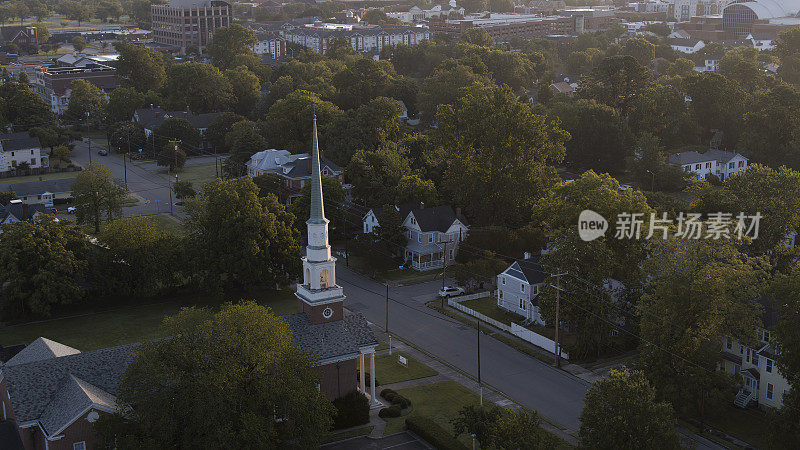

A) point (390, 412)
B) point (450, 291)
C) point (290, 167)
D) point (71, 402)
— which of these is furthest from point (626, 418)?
point (290, 167)

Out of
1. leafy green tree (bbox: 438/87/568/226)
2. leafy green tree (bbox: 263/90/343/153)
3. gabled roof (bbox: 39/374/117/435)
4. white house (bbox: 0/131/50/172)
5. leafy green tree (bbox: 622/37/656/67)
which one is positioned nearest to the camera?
gabled roof (bbox: 39/374/117/435)

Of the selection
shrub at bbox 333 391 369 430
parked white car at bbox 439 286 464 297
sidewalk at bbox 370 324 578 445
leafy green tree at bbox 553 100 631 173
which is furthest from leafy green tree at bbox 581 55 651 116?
shrub at bbox 333 391 369 430

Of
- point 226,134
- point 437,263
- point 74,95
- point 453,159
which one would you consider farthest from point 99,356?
point 74,95

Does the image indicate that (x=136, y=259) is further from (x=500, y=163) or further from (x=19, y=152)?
(x=19, y=152)

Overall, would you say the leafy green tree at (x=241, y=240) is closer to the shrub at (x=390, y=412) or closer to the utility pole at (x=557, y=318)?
the shrub at (x=390, y=412)

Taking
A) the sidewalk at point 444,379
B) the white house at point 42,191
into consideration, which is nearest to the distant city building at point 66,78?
the white house at point 42,191

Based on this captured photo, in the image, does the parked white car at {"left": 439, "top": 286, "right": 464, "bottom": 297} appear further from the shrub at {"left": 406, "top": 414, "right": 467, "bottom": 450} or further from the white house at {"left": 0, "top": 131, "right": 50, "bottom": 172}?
the white house at {"left": 0, "top": 131, "right": 50, "bottom": 172}

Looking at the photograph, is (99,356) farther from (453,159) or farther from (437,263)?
(453,159)
